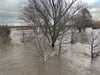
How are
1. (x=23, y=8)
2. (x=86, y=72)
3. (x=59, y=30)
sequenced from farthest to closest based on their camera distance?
(x=23, y=8) < (x=59, y=30) < (x=86, y=72)

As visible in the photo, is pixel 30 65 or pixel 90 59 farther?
pixel 90 59

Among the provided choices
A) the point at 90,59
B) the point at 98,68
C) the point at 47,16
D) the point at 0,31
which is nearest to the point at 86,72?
the point at 98,68

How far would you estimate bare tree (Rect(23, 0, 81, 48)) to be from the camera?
23.5m

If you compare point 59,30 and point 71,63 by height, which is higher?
point 59,30

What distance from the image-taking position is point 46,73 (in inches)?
471

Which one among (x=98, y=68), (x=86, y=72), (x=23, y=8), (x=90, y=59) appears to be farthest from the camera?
(x=23, y=8)

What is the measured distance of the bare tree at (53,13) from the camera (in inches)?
926

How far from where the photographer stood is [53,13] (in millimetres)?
24078

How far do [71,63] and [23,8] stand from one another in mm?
14388

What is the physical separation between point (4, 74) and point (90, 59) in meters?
8.59

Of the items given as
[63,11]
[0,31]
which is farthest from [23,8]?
[0,31]

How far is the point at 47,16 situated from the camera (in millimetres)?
24016

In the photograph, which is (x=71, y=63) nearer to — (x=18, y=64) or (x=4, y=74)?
(x=18, y=64)

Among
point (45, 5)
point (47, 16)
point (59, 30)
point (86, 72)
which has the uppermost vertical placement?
point (45, 5)
